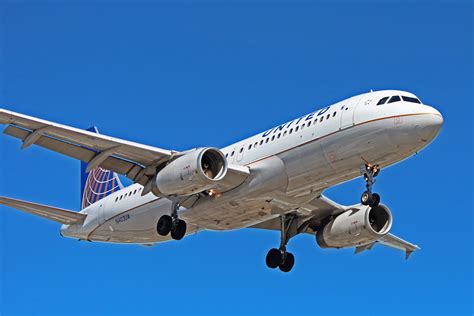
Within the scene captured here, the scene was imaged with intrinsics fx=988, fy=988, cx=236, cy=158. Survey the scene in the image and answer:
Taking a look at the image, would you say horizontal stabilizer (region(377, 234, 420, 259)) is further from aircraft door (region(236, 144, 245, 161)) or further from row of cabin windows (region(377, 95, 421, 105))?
row of cabin windows (region(377, 95, 421, 105))

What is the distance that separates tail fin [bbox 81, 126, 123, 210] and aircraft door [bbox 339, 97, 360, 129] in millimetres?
13305

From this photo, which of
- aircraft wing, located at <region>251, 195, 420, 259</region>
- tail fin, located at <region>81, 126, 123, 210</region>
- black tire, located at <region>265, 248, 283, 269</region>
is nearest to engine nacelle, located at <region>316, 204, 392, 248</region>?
aircraft wing, located at <region>251, 195, 420, 259</region>

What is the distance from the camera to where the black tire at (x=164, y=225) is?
126ft

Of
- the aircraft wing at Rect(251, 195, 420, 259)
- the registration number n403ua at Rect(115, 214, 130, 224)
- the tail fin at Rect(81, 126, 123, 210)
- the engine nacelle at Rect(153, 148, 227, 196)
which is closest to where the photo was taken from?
the engine nacelle at Rect(153, 148, 227, 196)

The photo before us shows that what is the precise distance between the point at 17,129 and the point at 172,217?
6.86 m

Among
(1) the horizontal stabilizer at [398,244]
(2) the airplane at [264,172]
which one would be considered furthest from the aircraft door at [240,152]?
(1) the horizontal stabilizer at [398,244]

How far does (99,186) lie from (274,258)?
30.8 feet

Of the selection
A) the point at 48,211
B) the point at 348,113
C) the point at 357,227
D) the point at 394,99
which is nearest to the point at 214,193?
the point at 348,113

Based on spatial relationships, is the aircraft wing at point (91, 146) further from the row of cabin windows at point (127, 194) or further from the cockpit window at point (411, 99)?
the cockpit window at point (411, 99)

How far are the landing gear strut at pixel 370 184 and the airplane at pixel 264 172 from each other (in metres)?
0.04

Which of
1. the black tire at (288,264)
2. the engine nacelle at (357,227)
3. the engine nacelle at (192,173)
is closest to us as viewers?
the engine nacelle at (192,173)

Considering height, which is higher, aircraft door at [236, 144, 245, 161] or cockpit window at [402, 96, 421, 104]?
cockpit window at [402, 96, 421, 104]

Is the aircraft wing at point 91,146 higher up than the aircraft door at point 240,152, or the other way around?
the aircraft door at point 240,152

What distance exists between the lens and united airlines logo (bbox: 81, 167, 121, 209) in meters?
45.3
